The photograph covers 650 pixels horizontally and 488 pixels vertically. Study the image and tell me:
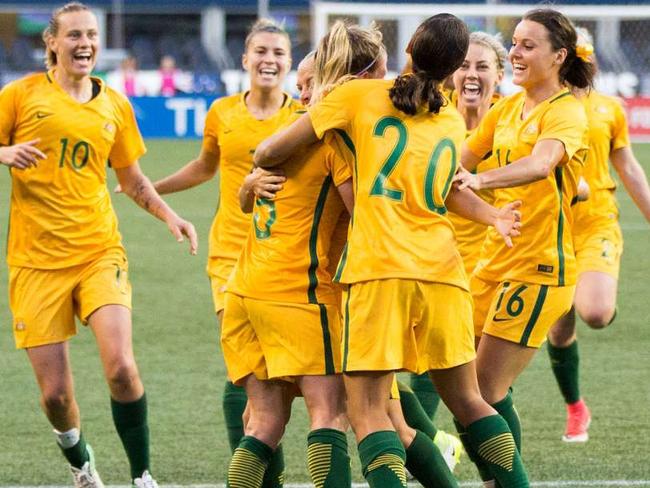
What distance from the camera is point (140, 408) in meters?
5.91

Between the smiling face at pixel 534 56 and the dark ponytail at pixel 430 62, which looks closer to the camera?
the dark ponytail at pixel 430 62

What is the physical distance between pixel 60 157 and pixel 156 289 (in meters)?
5.80

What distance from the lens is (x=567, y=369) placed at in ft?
23.2

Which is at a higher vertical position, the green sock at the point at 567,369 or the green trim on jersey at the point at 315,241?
the green trim on jersey at the point at 315,241

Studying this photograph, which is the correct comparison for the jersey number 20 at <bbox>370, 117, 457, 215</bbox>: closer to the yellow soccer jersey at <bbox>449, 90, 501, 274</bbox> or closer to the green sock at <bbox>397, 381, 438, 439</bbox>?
the green sock at <bbox>397, 381, 438, 439</bbox>

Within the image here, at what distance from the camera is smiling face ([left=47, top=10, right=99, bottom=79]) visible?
20.0ft

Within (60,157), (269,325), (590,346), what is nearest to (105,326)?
(60,157)

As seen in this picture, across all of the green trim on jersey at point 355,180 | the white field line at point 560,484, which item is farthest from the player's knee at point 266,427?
the white field line at point 560,484

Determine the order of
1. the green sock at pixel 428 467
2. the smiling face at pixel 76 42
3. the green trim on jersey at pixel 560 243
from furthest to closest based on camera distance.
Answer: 1. the smiling face at pixel 76 42
2. the green trim on jersey at pixel 560 243
3. the green sock at pixel 428 467

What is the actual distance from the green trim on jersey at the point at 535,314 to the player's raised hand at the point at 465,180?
3.21ft

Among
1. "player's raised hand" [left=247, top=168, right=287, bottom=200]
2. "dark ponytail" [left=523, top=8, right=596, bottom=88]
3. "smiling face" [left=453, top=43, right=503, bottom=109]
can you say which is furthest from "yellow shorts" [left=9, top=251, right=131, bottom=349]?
"dark ponytail" [left=523, top=8, right=596, bottom=88]

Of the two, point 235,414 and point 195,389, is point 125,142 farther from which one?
point 195,389

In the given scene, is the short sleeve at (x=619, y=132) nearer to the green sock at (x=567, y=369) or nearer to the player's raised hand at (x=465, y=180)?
the green sock at (x=567, y=369)

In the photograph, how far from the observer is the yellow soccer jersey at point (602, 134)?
694 centimetres
